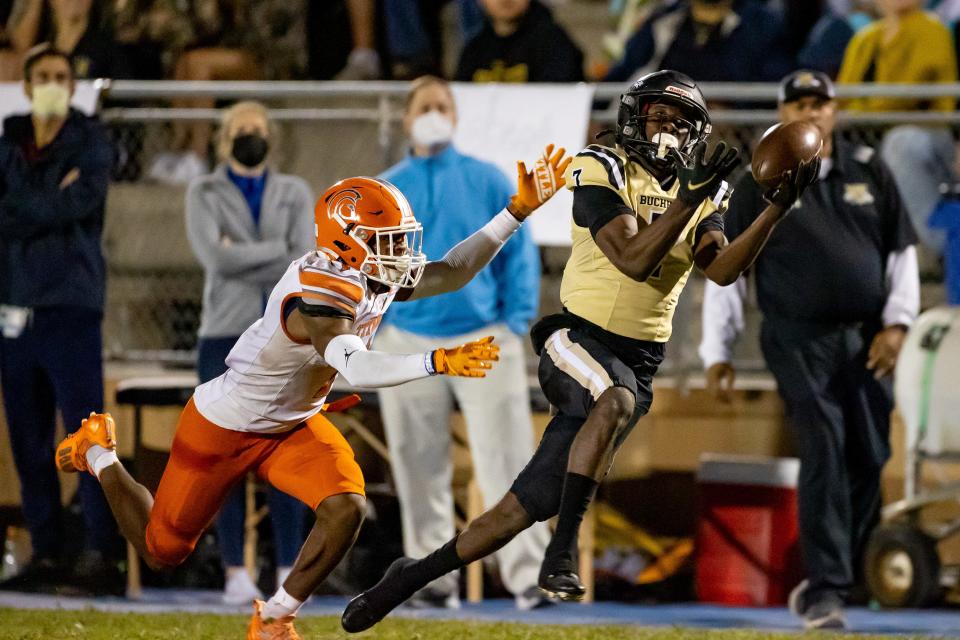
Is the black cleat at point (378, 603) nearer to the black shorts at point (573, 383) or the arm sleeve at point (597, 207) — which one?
the black shorts at point (573, 383)

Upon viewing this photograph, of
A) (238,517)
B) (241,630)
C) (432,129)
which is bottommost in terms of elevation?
(241,630)

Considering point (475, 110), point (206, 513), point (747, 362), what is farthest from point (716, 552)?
point (206, 513)

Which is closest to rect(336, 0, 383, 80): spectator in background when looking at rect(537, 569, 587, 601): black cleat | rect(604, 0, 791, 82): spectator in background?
rect(604, 0, 791, 82): spectator in background

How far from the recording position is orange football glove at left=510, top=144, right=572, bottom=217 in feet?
18.6

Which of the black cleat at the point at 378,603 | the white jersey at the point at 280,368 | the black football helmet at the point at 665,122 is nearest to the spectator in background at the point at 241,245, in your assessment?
the white jersey at the point at 280,368

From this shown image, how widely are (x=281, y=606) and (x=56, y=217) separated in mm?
2962

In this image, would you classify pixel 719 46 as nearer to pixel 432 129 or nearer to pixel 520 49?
pixel 520 49

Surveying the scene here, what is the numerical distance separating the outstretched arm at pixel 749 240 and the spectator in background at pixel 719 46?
343cm

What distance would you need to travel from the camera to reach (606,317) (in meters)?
5.39

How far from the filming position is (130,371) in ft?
29.2

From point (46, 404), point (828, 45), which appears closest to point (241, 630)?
point (46, 404)

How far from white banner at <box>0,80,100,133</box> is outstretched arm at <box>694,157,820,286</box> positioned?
4138 millimetres

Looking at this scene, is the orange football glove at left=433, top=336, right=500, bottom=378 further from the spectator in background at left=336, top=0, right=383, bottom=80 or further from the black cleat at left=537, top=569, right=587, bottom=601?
the spectator in background at left=336, top=0, right=383, bottom=80

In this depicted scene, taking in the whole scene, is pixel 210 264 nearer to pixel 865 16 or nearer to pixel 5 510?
pixel 5 510
